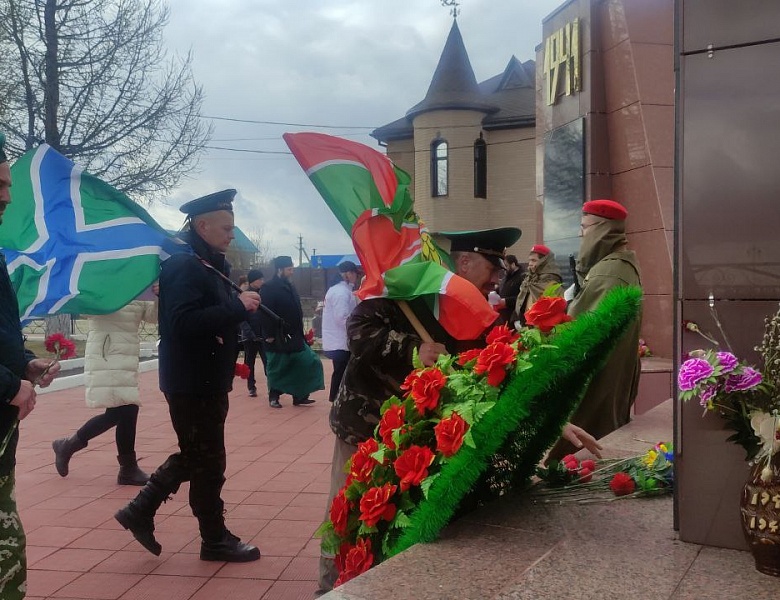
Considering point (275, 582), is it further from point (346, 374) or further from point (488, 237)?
point (488, 237)

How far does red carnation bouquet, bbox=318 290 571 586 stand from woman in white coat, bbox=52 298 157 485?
3.41m

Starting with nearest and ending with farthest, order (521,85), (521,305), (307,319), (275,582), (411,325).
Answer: (411,325) → (275,582) → (521,305) → (307,319) → (521,85)

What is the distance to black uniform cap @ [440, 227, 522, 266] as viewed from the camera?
3203 millimetres

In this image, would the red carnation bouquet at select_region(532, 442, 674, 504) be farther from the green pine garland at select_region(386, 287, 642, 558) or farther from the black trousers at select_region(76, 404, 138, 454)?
the black trousers at select_region(76, 404, 138, 454)

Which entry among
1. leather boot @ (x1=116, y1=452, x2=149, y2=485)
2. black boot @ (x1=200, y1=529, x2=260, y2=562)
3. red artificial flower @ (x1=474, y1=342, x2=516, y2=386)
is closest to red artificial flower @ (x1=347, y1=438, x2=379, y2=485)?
red artificial flower @ (x1=474, y1=342, x2=516, y2=386)

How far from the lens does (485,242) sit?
322 centimetres

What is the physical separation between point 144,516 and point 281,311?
5.15 metres

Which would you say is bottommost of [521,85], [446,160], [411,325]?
[411,325]

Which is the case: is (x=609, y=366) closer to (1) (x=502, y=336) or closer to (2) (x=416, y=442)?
(1) (x=502, y=336)

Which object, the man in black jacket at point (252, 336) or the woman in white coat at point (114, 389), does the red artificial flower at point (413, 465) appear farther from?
the man in black jacket at point (252, 336)

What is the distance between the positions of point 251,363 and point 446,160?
15541mm

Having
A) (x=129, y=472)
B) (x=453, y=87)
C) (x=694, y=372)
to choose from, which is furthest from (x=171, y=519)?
(x=453, y=87)

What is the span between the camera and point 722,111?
225cm

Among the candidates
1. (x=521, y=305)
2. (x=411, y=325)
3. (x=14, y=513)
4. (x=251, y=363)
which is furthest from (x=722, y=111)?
(x=251, y=363)
